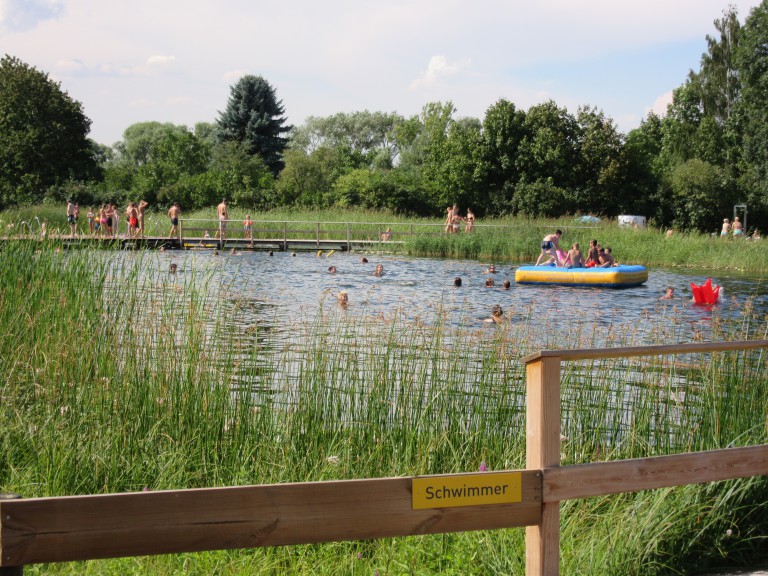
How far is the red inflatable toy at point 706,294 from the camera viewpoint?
16.6m

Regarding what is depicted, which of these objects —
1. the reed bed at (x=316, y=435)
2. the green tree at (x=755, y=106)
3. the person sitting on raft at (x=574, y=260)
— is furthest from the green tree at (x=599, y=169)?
the reed bed at (x=316, y=435)

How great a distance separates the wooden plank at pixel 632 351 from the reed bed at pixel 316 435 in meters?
0.90

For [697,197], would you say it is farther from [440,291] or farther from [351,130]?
[351,130]

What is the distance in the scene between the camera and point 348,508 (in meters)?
2.76

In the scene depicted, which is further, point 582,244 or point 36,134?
point 36,134

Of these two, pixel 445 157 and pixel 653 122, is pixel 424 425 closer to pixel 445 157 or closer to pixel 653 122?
pixel 445 157

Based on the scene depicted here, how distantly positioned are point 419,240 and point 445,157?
613 inches

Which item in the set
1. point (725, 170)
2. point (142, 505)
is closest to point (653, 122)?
point (725, 170)

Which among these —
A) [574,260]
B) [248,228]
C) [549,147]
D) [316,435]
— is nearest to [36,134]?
[248,228]

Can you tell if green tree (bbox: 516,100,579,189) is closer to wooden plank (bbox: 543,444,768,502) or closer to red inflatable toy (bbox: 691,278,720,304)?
red inflatable toy (bbox: 691,278,720,304)

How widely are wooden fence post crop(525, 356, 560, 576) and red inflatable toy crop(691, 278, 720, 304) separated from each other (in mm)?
14383

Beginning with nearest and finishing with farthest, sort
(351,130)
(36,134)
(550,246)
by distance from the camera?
(550,246), (36,134), (351,130)

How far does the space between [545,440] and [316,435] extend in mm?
2528

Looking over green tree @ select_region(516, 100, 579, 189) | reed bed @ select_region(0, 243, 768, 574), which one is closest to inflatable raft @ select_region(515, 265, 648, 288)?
reed bed @ select_region(0, 243, 768, 574)
